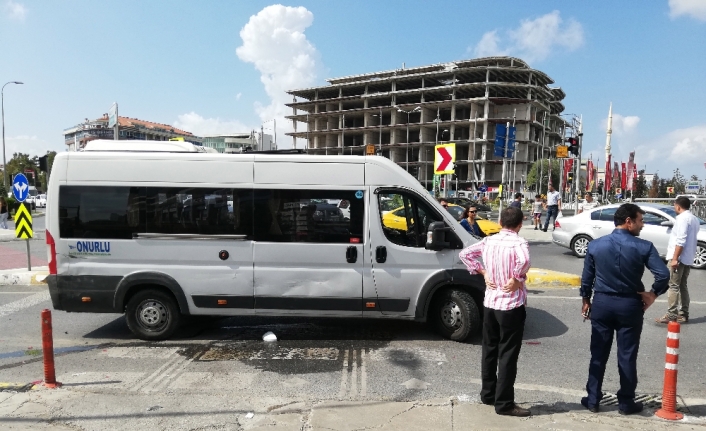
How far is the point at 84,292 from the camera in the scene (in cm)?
614

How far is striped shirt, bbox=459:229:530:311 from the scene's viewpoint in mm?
3869

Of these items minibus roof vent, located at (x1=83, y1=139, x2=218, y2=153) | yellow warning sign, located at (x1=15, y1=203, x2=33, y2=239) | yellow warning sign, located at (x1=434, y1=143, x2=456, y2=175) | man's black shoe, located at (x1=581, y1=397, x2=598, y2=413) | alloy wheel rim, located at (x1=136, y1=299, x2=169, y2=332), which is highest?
yellow warning sign, located at (x1=434, y1=143, x2=456, y2=175)

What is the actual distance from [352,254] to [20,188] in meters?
11.0

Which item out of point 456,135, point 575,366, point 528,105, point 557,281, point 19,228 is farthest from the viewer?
point 456,135

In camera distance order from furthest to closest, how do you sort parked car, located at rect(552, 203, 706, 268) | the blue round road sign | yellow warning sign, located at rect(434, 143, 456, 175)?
yellow warning sign, located at rect(434, 143, 456, 175), the blue round road sign, parked car, located at rect(552, 203, 706, 268)

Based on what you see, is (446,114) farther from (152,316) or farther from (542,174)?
(152,316)

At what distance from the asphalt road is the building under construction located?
2745 inches

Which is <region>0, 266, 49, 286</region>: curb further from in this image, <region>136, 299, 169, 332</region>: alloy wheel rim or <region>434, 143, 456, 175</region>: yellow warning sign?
<region>434, 143, 456, 175</region>: yellow warning sign

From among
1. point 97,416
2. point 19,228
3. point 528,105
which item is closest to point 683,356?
point 97,416

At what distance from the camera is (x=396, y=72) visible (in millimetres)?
90062

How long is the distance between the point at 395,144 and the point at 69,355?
82601 millimetres

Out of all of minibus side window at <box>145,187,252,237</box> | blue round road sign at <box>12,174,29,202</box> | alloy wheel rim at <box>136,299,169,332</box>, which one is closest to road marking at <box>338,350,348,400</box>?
minibus side window at <box>145,187,252,237</box>

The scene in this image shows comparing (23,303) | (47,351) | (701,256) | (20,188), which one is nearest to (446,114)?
(701,256)

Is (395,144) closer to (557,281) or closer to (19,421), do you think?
(557,281)
